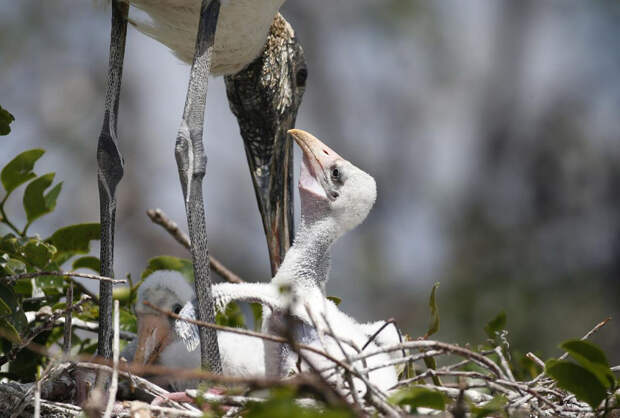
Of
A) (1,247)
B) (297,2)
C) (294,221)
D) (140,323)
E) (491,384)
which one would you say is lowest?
(491,384)

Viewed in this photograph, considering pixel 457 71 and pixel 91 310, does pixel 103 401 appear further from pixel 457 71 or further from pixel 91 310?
pixel 457 71

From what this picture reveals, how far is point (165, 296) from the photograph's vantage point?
178 centimetres

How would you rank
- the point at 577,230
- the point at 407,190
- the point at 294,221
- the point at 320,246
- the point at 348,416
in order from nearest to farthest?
the point at 348,416, the point at 320,246, the point at 294,221, the point at 577,230, the point at 407,190

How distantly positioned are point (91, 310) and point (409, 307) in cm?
385

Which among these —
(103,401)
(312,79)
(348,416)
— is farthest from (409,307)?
(348,416)

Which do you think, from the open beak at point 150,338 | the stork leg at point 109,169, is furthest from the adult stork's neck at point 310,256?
the stork leg at point 109,169

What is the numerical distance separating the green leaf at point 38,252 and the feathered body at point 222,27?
0.66m

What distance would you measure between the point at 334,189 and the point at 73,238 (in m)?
0.61

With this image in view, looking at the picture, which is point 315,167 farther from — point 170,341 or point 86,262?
point 86,262

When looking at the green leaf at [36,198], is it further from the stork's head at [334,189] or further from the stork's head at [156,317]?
the stork's head at [334,189]

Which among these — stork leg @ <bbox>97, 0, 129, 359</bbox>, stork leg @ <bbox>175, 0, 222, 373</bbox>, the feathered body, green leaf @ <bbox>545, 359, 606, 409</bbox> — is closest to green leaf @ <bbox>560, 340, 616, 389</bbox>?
green leaf @ <bbox>545, 359, 606, 409</bbox>

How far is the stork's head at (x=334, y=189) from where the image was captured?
5.64 ft

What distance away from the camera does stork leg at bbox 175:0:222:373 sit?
172 centimetres

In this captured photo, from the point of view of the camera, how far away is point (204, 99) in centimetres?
187
